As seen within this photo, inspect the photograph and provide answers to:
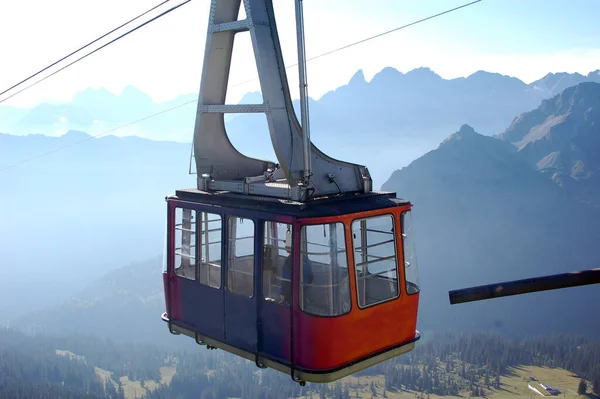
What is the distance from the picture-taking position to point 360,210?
35.2 ft

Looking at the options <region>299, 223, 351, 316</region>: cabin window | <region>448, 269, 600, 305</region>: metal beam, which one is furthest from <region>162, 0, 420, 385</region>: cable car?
<region>448, 269, 600, 305</region>: metal beam

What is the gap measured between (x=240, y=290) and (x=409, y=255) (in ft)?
10.5

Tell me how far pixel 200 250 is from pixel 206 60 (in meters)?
3.93

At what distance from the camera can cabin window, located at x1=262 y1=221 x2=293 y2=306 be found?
426 inches

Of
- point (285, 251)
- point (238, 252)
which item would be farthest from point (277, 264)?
point (238, 252)

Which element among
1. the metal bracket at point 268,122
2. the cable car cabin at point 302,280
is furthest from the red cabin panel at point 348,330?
the metal bracket at point 268,122

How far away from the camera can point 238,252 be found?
11.9m

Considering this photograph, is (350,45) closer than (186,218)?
No

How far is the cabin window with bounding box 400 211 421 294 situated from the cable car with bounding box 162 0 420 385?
0.03 metres

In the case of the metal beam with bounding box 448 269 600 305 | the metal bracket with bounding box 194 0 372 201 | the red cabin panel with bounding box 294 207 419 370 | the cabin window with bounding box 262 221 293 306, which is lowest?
the red cabin panel with bounding box 294 207 419 370

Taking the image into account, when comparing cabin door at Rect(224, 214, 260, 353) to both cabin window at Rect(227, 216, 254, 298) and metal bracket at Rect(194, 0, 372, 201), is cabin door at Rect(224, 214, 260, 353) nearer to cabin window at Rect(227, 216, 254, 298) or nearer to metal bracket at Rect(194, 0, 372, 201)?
cabin window at Rect(227, 216, 254, 298)

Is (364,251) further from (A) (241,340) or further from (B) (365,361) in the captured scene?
(A) (241,340)

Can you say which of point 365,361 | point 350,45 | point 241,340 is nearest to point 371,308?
point 365,361

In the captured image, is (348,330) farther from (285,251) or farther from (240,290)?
(240,290)
